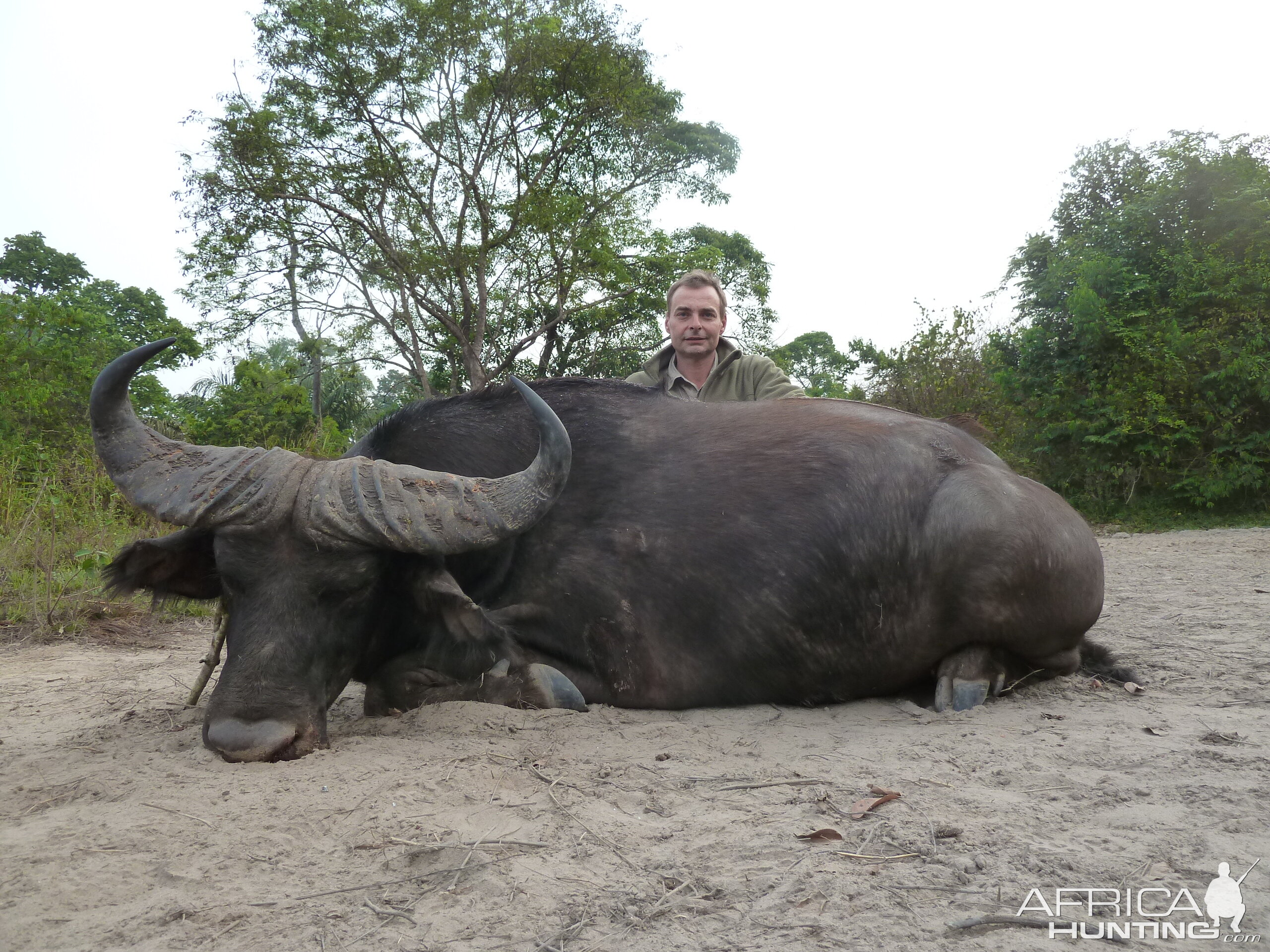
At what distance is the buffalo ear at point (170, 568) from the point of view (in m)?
3.39

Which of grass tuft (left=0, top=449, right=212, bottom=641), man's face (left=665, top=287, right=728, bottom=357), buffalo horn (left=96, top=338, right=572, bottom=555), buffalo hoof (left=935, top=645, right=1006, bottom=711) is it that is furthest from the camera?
man's face (left=665, top=287, right=728, bottom=357)

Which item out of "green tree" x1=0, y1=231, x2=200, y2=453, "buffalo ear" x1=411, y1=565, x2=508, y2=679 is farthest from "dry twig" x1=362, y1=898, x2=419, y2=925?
"green tree" x1=0, y1=231, x2=200, y2=453

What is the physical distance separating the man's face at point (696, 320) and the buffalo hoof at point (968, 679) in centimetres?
326

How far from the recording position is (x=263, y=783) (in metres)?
2.56

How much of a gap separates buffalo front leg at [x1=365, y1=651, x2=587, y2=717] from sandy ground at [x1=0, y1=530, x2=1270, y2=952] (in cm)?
12

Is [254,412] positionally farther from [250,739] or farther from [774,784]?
[774,784]

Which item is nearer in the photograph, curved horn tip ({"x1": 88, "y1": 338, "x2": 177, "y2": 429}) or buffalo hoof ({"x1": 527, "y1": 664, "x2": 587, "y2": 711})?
curved horn tip ({"x1": 88, "y1": 338, "x2": 177, "y2": 429})

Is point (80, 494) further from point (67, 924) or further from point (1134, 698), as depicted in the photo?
point (1134, 698)

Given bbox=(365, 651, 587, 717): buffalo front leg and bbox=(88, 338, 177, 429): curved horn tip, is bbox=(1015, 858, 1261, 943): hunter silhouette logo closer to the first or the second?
bbox=(365, 651, 587, 717): buffalo front leg

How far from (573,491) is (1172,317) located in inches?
460

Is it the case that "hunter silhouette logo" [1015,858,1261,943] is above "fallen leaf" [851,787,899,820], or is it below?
above

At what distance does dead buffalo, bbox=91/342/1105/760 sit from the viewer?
328 cm

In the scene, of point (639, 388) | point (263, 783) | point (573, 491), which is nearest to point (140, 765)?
point (263, 783)

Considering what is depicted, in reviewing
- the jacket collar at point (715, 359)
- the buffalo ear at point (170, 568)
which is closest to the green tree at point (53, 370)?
the jacket collar at point (715, 359)
